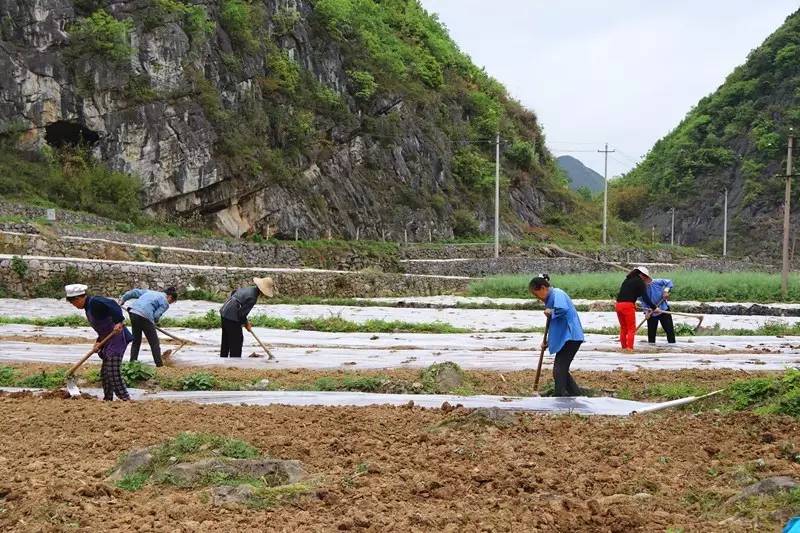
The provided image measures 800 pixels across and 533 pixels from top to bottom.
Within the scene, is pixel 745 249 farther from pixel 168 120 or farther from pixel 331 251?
pixel 168 120

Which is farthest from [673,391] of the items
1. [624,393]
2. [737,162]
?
[737,162]

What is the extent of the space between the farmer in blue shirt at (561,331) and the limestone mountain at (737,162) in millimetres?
58440

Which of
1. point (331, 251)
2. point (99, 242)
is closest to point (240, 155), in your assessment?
point (331, 251)

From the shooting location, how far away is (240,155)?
35.1 m

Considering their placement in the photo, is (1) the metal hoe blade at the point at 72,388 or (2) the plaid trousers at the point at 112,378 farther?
(1) the metal hoe blade at the point at 72,388

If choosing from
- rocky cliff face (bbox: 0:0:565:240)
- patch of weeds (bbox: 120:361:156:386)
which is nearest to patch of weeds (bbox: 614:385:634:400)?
patch of weeds (bbox: 120:361:156:386)

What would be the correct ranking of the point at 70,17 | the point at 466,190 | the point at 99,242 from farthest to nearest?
the point at 466,190 → the point at 70,17 → the point at 99,242

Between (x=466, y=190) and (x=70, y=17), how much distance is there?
25967 millimetres

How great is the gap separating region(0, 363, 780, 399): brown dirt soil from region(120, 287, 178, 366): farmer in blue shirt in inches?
17.3

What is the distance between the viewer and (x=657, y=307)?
12359 mm

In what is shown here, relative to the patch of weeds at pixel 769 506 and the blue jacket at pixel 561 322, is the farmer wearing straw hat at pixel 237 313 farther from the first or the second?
the patch of weeds at pixel 769 506

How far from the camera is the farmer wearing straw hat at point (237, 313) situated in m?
10.5

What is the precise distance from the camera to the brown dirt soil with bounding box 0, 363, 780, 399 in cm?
838

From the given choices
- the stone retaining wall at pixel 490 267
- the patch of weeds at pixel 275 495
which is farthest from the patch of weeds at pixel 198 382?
the stone retaining wall at pixel 490 267
